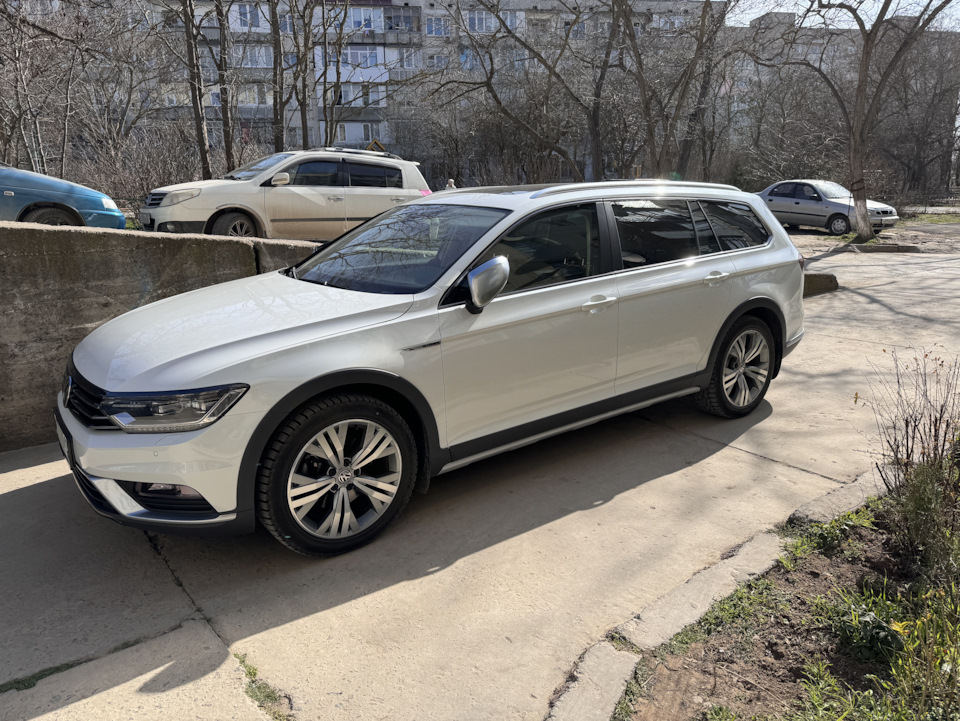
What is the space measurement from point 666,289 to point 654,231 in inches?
16.4

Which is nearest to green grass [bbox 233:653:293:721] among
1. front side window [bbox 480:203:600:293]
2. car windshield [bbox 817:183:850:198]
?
front side window [bbox 480:203:600:293]

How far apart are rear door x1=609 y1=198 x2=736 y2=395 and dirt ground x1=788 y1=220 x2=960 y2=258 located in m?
11.9

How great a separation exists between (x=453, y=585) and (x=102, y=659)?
1.41m

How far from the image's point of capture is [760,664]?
2598 mm

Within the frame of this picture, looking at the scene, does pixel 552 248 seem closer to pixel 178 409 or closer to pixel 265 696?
pixel 178 409

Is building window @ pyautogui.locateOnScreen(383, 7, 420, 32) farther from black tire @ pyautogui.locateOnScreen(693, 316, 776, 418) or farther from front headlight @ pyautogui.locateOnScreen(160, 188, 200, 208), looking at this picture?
black tire @ pyautogui.locateOnScreen(693, 316, 776, 418)

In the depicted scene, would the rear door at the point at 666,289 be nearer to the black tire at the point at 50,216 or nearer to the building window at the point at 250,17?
the black tire at the point at 50,216

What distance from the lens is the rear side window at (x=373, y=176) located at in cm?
1110

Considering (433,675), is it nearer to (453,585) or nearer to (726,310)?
(453,585)

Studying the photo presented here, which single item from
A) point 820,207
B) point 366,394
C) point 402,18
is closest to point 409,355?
point 366,394

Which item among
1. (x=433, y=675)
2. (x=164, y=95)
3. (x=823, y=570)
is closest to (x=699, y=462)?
(x=823, y=570)

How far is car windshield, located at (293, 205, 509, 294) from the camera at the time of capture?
3.85 metres

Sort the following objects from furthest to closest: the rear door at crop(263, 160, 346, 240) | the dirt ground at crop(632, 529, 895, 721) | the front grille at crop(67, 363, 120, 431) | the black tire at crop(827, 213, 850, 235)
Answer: the black tire at crop(827, 213, 850, 235) → the rear door at crop(263, 160, 346, 240) → the front grille at crop(67, 363, 120, 431) → the dirt ground at crop(632, 529, 895, 721)

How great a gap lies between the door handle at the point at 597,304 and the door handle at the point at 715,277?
877 mm
